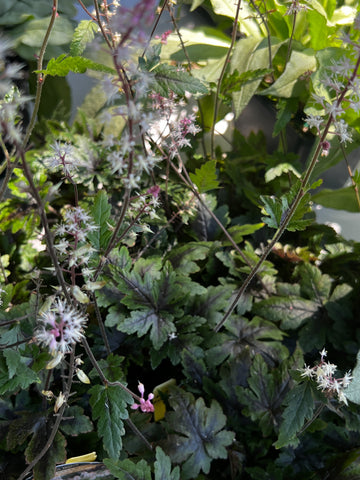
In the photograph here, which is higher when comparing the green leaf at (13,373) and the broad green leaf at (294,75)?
the broad green leaf at (294,75)

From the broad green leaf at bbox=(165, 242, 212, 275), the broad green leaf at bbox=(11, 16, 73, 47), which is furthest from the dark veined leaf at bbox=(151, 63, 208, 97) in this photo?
the broad green leaf at bbox=(11, 16, 73, 47)

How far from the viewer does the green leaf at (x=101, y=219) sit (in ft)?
1.60

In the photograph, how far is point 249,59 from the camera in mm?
821

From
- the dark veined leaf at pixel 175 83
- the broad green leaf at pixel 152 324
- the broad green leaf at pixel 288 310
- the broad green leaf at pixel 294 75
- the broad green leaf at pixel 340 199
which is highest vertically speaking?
the dark veined leaf at pixel 175 83

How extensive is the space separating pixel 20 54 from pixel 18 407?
666 mm

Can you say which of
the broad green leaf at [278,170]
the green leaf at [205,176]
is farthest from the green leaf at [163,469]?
the broad green leaf at [278,170]

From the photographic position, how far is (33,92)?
964mm

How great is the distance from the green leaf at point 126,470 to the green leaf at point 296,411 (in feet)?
0.45

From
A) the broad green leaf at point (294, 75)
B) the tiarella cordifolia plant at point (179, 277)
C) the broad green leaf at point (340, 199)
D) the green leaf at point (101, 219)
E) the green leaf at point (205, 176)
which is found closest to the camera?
the tiarella cordifolia plant at point (179, 277)

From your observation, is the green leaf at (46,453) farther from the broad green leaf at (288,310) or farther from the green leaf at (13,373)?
the broad green leaf at (288,310)

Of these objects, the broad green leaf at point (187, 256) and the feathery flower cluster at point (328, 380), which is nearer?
the feathery flower cluster at point (328, 380)

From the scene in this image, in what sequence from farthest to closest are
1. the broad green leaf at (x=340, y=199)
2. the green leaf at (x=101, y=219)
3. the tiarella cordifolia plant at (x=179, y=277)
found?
the broad green leaf at (x=340, y=199) → the green leaf at (x=101, y=219) → the tiarella cordifolia plant at (x=179, y=277)

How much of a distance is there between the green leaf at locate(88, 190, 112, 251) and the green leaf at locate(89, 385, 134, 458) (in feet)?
0.52

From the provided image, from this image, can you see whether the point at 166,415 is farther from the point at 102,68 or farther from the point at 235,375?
the point at 102,68
